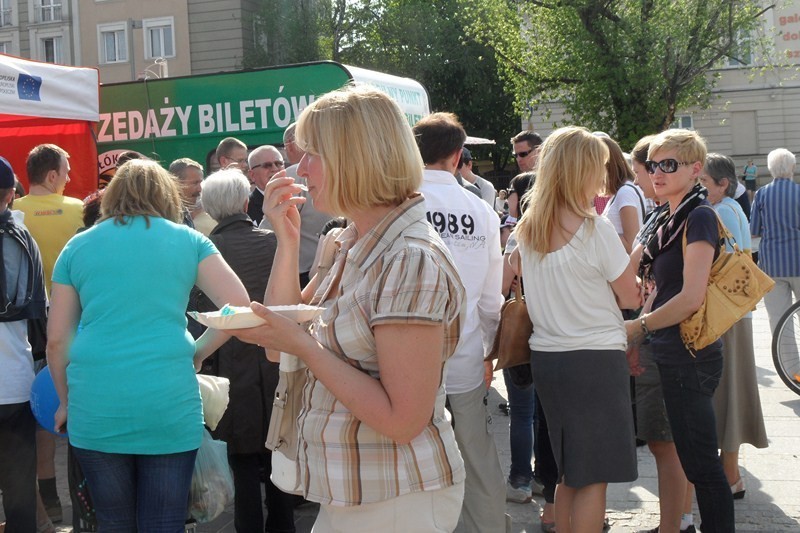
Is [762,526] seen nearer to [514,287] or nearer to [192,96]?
[514,287]

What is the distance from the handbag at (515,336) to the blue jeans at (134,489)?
1468mm

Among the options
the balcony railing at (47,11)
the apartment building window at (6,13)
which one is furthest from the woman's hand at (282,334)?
the apartment building window at (6,13)

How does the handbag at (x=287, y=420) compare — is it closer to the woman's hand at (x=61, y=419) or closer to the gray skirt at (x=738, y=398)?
the woman's hand at (x=61, y=419)

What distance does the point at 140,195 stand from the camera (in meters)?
3.36

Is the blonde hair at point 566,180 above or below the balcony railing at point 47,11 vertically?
below

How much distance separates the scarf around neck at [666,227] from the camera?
3857mm

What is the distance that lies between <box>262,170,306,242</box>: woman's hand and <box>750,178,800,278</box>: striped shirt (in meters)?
5.97

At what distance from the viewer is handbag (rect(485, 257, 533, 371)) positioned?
4.00 m

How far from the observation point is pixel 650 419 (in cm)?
429

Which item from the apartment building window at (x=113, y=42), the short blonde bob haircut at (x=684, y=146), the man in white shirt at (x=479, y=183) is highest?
the apartment building window at (x=113, y=42)

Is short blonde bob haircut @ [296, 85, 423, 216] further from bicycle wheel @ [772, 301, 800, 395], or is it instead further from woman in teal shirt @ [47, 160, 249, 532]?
bicycle wheel @ [772, 301, 800, 395]

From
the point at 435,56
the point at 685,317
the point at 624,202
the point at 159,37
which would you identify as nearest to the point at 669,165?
the point at 685,317

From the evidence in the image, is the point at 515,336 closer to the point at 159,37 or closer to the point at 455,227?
the point at 455,227

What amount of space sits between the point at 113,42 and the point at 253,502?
1574 inches
